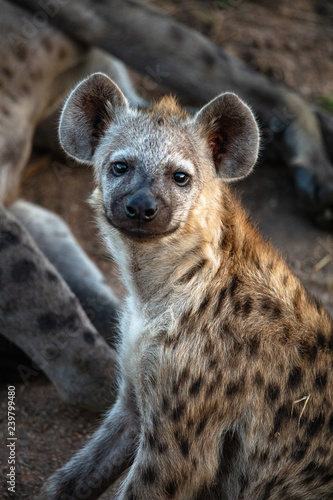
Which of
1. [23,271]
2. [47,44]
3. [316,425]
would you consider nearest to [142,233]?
[316,425]

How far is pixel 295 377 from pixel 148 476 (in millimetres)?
526

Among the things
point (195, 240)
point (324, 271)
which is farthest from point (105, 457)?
point (324, 271)

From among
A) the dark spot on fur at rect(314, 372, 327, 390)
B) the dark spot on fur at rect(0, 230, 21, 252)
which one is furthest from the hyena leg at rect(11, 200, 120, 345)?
the dark spot on fur at rect(314, 372, 327, 390)

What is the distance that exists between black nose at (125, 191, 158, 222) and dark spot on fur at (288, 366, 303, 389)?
2.06 feet

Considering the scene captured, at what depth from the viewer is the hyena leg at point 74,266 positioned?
3.34 metres

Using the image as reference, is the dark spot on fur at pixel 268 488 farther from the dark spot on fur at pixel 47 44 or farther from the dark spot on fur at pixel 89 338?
the dark spot on fur at pixel 47 44

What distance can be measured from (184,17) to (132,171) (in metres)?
3.44

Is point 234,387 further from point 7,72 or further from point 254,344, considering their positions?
point 7,72

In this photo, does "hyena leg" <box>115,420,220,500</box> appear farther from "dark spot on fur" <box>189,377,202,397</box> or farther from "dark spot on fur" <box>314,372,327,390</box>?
"dark spot on fur" <box>314,372,327,390</box>

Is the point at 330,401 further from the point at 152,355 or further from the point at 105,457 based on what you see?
the point at 105,457

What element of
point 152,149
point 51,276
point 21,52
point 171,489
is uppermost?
point 152,149

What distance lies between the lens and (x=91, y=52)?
437cm

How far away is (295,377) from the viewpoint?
224 centimetres

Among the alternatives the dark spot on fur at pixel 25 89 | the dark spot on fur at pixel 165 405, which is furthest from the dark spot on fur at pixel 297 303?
the dark spot on fur at pixel 25 89
